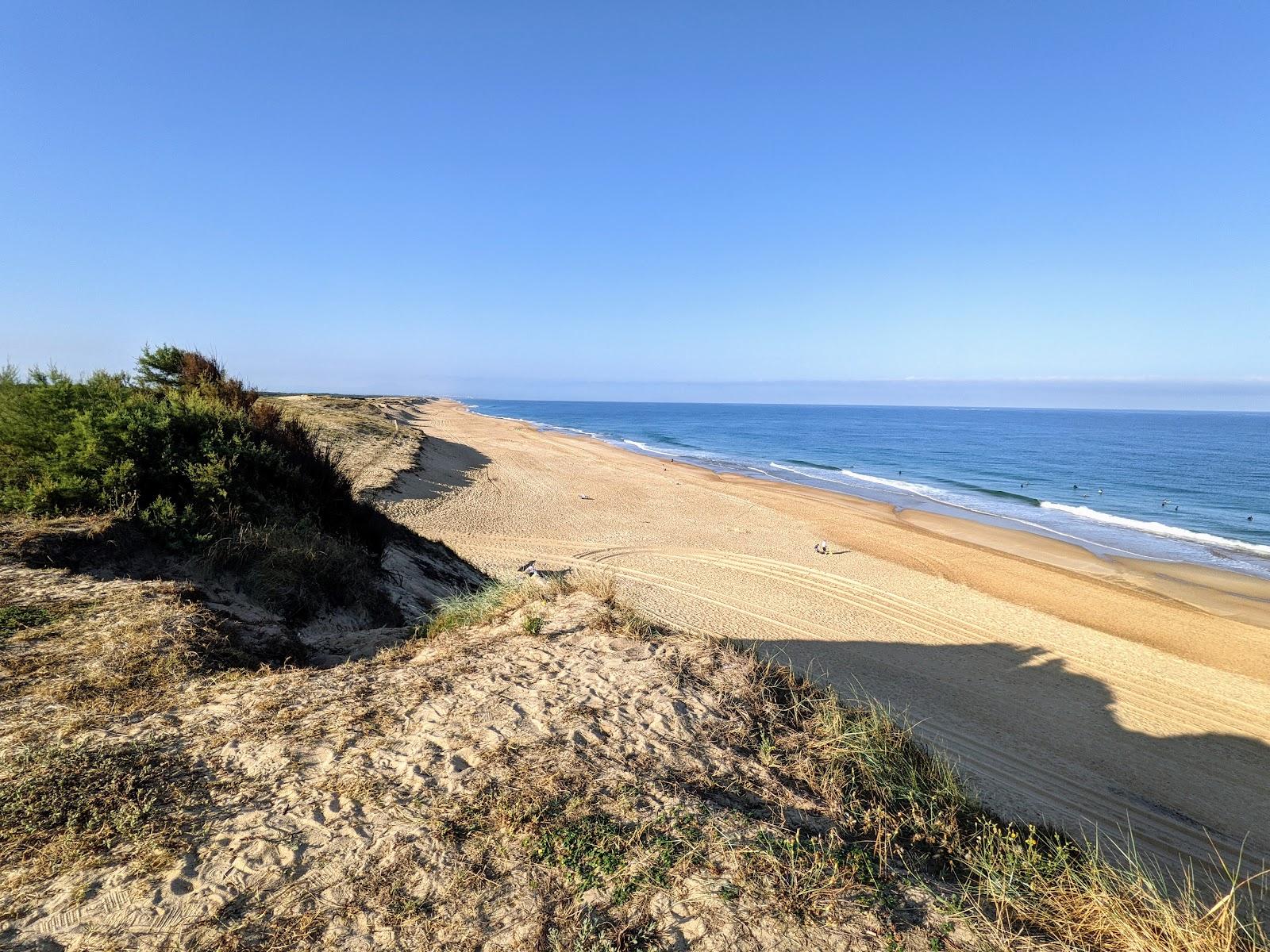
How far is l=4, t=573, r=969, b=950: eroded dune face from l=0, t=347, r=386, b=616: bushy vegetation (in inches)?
117

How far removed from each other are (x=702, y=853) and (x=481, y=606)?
4.25m

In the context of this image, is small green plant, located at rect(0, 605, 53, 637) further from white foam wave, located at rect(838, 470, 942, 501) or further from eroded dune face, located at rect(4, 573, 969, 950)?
white foam wave, located at rect(838, 470, 942, 501)

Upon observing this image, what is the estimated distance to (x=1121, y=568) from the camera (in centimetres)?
1817

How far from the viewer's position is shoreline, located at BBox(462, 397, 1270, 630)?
49.6 ft

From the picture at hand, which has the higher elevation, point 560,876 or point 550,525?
point 560,876

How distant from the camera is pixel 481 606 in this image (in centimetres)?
672

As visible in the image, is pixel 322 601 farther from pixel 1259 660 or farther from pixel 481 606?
pixel 1259 660

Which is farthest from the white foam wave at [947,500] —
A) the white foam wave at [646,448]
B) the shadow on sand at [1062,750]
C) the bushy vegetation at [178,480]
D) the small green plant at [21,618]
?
the small green plant at [21,618]

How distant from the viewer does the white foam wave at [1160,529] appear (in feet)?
70.4

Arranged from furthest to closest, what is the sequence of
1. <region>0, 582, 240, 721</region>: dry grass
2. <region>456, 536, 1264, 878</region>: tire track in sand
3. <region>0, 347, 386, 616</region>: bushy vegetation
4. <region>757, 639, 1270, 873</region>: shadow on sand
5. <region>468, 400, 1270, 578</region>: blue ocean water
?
<region>468, 400, 1270, 578</region>: blue ocean water → <region>0, 347, 386, 616</region>: bushy vegetation → <region>757, 639, 1270, 873</region>: shadow on sand → <region>456, 536, 1264, 878</region>: tire track in sand → <region>0, 582, 240, 721</region>: dry grass

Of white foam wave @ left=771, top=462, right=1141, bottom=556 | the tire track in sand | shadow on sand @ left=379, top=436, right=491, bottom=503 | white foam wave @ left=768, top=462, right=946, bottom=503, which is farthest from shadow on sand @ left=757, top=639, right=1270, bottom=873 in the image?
white foam wave @ left=768, top=462, right=946, bottom=503

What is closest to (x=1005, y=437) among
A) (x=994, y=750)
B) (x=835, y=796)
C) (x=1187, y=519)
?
(x=1187, y=519)

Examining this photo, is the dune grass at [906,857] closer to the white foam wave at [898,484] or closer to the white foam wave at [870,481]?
the white foam wave at [870,481]

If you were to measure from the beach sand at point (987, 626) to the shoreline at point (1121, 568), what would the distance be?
109mm
